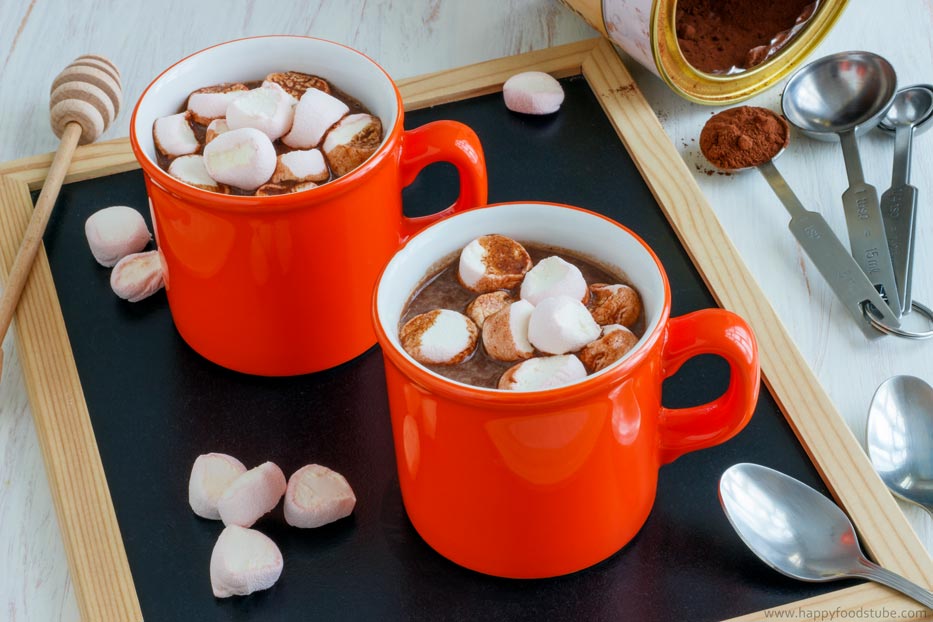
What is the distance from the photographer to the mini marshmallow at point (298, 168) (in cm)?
112

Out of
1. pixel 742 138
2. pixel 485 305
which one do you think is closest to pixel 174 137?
pixel 485 305

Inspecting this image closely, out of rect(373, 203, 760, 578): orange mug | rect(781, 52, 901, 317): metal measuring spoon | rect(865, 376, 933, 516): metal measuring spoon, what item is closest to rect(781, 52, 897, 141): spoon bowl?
rect(781, 52, 901, 317): metal measuring spoon

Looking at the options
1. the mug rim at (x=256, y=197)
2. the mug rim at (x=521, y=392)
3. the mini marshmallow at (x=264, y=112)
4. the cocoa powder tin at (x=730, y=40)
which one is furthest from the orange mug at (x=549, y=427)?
the cocoa powder tin at (x=730, y=40)

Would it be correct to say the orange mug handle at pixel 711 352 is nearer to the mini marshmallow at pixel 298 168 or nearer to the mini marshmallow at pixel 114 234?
the mini marshmallow at pixel 298 168

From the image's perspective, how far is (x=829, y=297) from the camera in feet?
4.33

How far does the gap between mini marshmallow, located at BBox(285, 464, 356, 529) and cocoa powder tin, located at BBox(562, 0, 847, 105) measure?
0.66m

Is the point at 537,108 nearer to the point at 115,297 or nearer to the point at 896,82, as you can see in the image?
the point at 896,82

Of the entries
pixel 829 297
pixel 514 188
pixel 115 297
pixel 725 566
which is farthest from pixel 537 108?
pixel 725 566

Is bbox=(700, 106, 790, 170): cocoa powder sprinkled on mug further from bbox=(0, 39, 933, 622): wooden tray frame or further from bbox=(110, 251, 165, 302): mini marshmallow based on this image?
bbox=(110, 251, 165, 302): mini marshmallow

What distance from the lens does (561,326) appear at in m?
0.93

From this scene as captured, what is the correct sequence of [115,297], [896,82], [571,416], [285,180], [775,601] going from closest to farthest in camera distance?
[571,416] → [775,601] → [285,180] → [115,297] → [896,82]

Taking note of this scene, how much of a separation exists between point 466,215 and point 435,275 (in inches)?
2.3

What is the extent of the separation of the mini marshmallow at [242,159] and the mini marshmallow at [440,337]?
0.22 m

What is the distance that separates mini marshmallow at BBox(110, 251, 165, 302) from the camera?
4.25 ft
